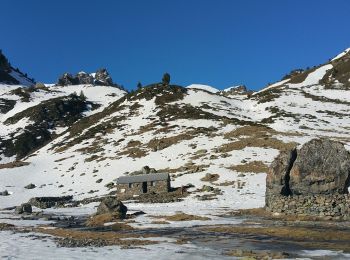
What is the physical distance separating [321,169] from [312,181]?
1329 mm

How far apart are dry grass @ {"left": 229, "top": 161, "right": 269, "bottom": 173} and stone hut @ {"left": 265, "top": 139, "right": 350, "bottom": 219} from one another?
23.1 metres

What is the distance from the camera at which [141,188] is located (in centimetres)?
6500

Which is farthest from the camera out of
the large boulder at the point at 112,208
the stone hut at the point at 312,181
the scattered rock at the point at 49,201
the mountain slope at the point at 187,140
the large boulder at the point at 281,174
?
the mountain slope at the point at 187,140

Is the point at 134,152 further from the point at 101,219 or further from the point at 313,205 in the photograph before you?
the point at 313,205

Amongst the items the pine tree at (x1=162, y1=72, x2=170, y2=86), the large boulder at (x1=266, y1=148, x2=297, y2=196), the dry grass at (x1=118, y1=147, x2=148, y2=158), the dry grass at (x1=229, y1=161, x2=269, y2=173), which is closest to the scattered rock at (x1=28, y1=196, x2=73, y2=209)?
the dry grass at (x1=118, y1=147, x2=148, y2=158)

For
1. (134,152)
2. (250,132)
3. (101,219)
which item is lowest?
(101,219)

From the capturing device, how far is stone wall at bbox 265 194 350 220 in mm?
35938

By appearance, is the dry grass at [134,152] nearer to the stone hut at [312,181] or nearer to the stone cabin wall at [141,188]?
the stone cabin wall at [141,188]

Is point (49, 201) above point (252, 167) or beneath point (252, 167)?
beneath

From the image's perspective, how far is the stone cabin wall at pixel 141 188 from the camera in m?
62.7

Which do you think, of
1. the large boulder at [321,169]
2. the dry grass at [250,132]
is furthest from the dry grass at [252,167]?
the large boulder at [321,169]

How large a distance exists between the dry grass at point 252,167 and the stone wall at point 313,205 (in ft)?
77.0

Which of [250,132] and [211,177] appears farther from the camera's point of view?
[250,132]

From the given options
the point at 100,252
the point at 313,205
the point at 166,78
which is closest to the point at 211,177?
the point at 313,205
